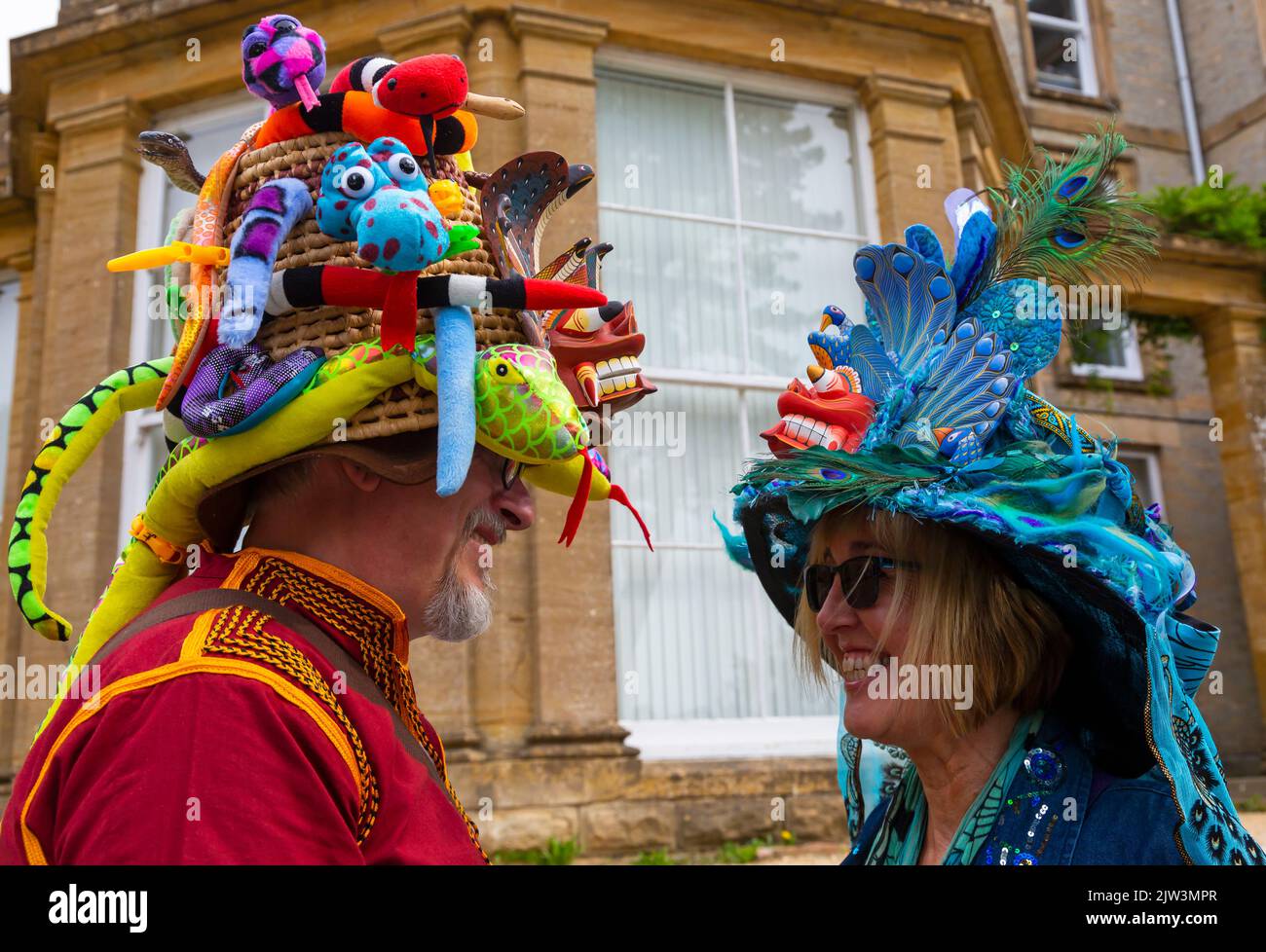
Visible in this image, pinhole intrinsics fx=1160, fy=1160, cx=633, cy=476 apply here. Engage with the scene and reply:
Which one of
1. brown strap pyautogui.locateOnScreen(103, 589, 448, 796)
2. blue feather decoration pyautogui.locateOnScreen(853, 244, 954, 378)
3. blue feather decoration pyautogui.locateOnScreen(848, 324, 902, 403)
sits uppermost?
blue feather decoration pyautogui.locateOnScreen(853, 244, 954, 378)

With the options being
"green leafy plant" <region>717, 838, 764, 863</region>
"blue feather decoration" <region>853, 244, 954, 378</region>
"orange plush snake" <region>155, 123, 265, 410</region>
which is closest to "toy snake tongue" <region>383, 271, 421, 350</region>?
"orange plush snake" <region>155, 123, 265, 410</region>

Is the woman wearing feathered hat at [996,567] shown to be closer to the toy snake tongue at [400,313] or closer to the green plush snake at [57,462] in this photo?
the toy snake tongue at [400,313]

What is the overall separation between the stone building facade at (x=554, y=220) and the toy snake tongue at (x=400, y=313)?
13.9 feet

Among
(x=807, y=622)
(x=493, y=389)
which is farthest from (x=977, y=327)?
(x=493, y=389)

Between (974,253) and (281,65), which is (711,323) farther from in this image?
(281,65)

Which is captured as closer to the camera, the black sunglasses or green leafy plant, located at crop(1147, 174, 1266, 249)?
the black sunglasses

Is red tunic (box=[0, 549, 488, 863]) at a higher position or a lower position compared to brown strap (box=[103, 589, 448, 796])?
lower

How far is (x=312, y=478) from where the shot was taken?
1883 millimetres

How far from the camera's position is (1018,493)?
220 cm

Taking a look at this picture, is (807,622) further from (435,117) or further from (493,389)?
(435,117)

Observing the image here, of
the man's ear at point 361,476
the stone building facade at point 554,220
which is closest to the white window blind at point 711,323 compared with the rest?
the stone building facade at point 554,220

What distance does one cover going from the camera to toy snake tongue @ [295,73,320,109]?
1908 mm

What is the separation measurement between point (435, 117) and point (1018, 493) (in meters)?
1.27

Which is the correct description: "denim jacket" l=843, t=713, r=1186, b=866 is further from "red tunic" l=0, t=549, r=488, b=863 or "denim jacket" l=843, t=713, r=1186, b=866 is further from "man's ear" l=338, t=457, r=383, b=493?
"man's ear" l=338, t=457, r=383, b=493
